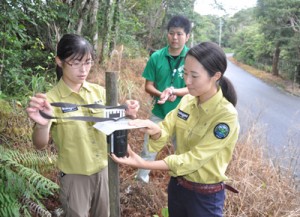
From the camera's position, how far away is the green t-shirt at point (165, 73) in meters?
3.21

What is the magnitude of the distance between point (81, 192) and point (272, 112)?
8.90 meters

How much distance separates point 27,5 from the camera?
4.48 metres

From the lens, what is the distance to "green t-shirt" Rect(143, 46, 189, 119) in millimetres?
3213

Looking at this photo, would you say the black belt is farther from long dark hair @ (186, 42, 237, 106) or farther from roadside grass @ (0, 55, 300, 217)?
roadside grass @ (0, 55, 300, 217)

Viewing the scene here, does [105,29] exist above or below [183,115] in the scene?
above

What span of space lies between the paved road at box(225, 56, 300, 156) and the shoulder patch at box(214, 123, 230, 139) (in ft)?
8.38

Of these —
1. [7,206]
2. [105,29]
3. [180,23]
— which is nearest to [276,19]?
[105,29]

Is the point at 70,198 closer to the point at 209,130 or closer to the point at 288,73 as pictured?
the point at 209,130

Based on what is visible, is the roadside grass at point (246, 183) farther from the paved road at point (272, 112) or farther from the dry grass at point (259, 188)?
the paved road at point (272, 112)

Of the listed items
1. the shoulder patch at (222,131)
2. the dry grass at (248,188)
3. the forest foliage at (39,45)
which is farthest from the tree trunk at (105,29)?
the shoulder patch at (222,131)

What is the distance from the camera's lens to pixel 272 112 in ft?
32.0

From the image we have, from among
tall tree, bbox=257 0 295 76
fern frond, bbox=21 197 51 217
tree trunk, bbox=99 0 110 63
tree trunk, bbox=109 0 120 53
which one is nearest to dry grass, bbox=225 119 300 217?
fern frond, bbox=21 197 51 217

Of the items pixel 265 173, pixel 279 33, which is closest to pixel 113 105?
pixel 265 173

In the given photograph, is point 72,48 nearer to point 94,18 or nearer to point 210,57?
point 210,57
